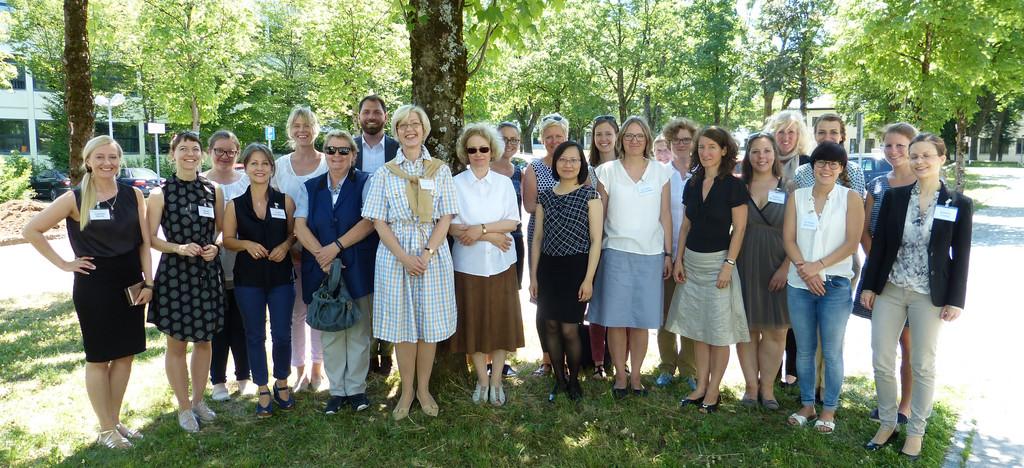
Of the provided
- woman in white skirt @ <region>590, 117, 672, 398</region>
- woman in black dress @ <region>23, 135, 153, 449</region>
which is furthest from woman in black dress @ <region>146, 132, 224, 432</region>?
woman in white skirt @ <region>590, 117, 672, 398</region>

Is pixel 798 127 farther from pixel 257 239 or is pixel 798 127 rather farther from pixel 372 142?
pixel 257 239

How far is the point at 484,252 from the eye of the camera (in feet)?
15.0

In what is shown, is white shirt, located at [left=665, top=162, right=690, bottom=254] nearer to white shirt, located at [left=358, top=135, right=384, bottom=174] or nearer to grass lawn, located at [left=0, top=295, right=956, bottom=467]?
grass lawn, located at [left=0, top=295, right=956, bottom=467]

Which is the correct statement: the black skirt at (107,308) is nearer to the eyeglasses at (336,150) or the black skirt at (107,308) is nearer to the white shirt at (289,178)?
the white shirt at (289,178)

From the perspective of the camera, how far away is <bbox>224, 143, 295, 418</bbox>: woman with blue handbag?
173 inches

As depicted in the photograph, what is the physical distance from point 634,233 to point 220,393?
357cm

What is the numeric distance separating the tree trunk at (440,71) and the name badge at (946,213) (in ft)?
11.1

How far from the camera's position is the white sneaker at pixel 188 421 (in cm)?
445

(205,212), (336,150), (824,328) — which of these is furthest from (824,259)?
(205,212)

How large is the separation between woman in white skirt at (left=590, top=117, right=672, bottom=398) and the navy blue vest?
181 cm

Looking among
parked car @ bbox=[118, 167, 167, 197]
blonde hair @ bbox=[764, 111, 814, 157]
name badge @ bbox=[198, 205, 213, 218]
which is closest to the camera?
name badge @ bbox=[198, 205, 213, 218]

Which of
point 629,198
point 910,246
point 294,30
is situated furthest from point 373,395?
point 294,30

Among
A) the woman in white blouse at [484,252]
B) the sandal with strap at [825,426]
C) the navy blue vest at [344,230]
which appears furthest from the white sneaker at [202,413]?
the sandal with strap at [825,426]

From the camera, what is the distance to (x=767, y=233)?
456cm
